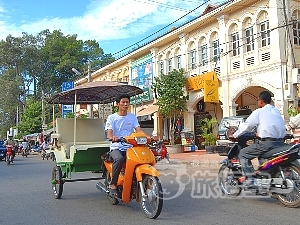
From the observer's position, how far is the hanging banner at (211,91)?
2070 centimetres

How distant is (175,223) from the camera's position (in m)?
5.02

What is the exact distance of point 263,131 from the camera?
588 cm

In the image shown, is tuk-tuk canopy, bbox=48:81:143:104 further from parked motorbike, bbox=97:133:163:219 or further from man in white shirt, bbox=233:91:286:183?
man in white shirt, bbox=233:91:286:183

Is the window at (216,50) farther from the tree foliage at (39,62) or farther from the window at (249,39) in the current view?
the tree foliage at (39,62)

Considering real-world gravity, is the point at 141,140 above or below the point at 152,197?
above

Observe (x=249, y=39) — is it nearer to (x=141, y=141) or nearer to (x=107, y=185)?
(x=107, y=185)

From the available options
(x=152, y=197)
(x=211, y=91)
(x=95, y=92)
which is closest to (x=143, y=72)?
(x=211, y=91)

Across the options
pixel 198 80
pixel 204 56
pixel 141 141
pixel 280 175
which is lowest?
pixel 280 175

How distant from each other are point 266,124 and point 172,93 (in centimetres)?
1674

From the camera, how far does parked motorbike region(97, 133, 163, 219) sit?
203 inches

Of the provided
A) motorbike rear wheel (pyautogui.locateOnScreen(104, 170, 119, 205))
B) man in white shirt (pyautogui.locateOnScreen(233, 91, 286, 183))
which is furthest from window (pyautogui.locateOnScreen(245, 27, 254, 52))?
motorbike rear wheel (pyautogui.locateOnScreen(104, 170, 119, 205))

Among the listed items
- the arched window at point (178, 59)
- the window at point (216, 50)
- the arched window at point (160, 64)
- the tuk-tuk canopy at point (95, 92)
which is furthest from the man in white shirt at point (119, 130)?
the arched window at point (160, 64)

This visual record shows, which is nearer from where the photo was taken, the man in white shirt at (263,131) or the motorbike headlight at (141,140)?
the motorbike headlight at (141,140)

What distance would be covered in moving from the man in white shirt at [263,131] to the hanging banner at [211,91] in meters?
14.6
